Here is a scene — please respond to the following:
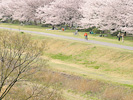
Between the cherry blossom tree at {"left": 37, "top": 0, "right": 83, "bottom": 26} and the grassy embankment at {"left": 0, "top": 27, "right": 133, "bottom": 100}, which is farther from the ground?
the cherry blossom tree at {"left": 37, "top": 0, "right": 83, "bottom": 26}

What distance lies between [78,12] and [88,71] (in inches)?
1445

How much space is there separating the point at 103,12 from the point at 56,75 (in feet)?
98.0

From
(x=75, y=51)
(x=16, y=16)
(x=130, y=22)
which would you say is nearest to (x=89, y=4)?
(x=130, y=22)

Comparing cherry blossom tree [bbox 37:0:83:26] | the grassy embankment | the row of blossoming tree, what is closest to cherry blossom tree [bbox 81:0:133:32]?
the row of blossoming tree

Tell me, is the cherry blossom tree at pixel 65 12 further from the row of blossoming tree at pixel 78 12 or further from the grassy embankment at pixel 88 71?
the grassy embankment at pixel 88 71

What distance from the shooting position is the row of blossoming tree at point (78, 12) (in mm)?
53625

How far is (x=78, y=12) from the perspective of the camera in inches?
2734

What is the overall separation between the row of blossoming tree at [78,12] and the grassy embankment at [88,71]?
37.3ft

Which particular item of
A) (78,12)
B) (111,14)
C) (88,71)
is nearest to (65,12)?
(78,12)

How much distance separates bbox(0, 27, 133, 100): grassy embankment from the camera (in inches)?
1115

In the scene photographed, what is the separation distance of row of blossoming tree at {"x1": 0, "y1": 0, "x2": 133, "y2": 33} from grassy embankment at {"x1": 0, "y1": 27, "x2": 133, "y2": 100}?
11.4 meters

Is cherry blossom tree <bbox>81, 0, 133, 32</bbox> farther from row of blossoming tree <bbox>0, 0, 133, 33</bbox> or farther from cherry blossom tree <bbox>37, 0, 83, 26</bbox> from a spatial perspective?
cherry blossom tree <bbox>37, 0, 83, 26</bbox>

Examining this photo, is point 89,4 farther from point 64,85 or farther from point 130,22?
point 64,85

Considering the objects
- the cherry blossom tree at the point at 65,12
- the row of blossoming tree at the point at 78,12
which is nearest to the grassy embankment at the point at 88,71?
the row of blossoming tree at the point at 78,12
